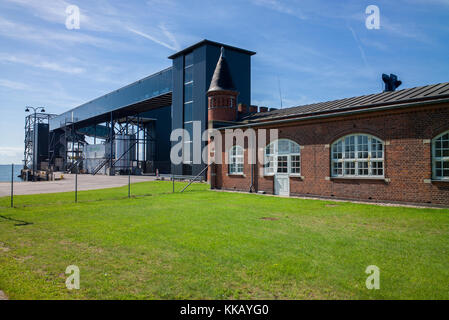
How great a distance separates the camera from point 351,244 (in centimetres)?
786

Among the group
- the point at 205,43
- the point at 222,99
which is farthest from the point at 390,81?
the point at 205,43

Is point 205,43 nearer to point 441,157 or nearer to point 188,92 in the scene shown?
point 188,92

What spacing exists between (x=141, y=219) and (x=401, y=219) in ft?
30.5

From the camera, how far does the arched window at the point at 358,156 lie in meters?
15.8

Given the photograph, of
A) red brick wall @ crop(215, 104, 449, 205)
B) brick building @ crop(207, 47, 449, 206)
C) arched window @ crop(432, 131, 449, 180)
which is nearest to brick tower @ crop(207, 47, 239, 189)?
brick building @ crop(207, 47, 449, 206)

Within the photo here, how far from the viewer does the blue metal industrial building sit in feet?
117

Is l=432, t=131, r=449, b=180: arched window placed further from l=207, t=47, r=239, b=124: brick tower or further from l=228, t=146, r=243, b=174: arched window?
l=207, t=47, r=239, b=124: brick tower

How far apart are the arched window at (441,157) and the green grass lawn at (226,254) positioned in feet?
6.66

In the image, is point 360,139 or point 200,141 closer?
point 360,139

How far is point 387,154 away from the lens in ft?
50.3

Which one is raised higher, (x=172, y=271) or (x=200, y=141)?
(x=200, y=141)

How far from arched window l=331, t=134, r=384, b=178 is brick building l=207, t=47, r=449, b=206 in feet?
0.15
